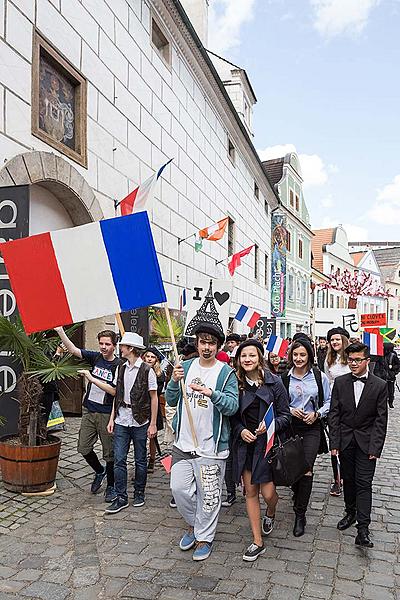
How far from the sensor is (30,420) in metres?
6.05

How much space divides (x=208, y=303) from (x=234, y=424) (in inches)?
224

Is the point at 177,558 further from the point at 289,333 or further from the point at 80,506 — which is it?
the point at 289,333

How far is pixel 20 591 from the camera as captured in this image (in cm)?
392

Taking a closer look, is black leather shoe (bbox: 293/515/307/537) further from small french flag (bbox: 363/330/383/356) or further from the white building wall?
small french flag (bbox: 363/330/383/356)

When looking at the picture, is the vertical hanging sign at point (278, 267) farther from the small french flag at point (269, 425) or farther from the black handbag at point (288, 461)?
the small french flag at point (269, 425)

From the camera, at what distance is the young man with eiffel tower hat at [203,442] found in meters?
4.56

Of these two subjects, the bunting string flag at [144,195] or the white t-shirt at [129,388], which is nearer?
the white t-shirt at [129,388]

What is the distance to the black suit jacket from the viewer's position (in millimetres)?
4938

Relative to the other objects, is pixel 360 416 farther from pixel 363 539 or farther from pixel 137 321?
pixel 137 321

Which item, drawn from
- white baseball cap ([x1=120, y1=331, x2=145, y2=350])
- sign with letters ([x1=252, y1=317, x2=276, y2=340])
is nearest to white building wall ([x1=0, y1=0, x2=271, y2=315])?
sign with letters ([x1=252, y1=317, x2=276, y2=340])

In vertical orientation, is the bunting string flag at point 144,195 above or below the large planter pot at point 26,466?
above

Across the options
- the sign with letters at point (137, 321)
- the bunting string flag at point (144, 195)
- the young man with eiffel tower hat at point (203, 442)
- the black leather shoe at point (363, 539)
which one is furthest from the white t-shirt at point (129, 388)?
the sign with letters at point (137, 321)

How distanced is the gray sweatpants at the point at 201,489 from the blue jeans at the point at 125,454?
43.6 inches

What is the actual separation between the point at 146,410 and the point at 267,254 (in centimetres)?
2554
